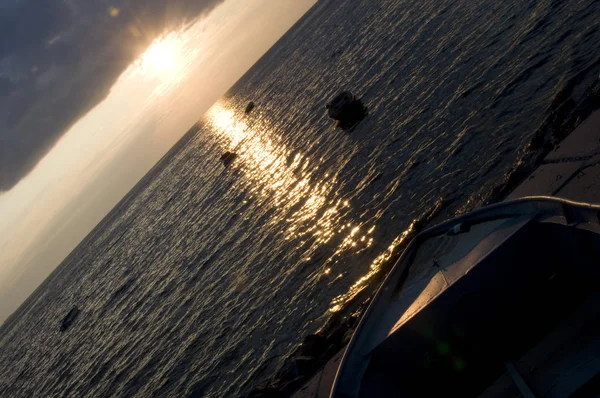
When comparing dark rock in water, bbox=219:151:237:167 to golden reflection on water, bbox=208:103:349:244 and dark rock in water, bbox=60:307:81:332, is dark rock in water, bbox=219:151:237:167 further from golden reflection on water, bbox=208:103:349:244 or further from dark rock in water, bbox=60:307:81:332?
dark rock in water, bbox=60:307:81:332

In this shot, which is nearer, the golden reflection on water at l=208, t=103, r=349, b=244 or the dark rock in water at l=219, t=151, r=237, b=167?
the golden reflection on water at l=208, t=103, r=349, b=244

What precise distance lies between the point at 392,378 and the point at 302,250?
73.6ft

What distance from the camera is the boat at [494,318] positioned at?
13086 mm

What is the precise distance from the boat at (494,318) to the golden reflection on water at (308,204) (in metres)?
12.2

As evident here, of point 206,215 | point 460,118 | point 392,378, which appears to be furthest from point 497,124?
point 206,215

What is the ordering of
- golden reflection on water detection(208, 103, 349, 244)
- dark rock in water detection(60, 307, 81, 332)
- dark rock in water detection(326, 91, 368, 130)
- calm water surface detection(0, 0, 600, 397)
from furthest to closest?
Answer: 1. dark rock in water detection(60, 307, 81, 332)
2. dark rock in water detection(326, 91, 368, 130)
3. golden reflection on water detection(208, 103, 349, 244)
4. calm water surface detection(0, 0, 600, 397)

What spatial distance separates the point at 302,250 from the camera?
3672 cm

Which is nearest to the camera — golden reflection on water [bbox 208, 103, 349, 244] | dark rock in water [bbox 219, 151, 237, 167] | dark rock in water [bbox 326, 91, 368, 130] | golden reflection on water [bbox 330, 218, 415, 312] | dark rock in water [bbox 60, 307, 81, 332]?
golden reflection on water [bbox 330, 218, 415, 312]

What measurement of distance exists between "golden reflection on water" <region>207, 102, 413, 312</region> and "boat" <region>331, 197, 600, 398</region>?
12.2 m

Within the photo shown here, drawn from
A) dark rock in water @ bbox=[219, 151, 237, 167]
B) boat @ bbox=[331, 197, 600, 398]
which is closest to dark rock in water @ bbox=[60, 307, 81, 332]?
dark rock in water @ bbox=[219, 151, 237, 167]

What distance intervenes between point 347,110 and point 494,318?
41104mm

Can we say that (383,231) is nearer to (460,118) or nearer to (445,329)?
(460,118)

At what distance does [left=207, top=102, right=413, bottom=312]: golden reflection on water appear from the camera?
30016 mm

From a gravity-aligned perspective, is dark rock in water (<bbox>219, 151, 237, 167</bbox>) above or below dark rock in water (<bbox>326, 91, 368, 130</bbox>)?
above
